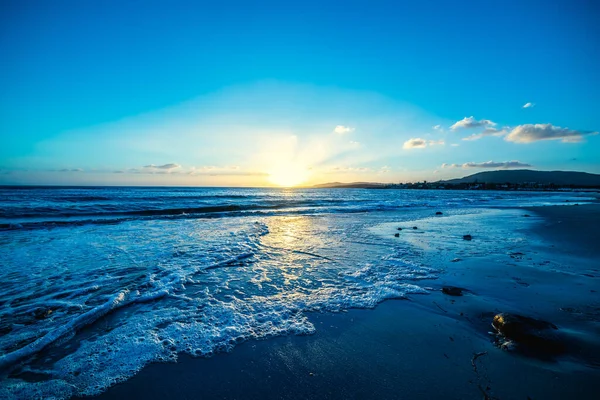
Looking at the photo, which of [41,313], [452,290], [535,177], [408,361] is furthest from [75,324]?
[535,177]

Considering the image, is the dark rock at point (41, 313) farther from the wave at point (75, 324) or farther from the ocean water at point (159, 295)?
the wave at point (75, 324)

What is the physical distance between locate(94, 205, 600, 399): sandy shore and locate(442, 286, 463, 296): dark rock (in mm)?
166

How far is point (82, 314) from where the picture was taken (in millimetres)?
4328

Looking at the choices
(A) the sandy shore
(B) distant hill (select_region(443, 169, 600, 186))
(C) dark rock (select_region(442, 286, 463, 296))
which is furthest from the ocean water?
(B) distant hill (select_region(443, 169, 600, 186))

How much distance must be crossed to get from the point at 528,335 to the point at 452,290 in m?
1.85

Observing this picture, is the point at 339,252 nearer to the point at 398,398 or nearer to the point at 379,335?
the point at 379,335

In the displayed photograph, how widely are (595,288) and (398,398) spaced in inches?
224

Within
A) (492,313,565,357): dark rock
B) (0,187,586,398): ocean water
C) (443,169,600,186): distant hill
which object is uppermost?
(443,169,600,186): distant hill

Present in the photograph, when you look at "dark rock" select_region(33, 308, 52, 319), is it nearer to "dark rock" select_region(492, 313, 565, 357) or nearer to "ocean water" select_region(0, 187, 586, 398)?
"ocean water" select_region(0, 187, 586, 398)

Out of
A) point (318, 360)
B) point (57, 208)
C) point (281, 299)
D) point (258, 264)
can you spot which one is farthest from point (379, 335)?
point (57, 208)

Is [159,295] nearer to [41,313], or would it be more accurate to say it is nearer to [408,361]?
[41,313]

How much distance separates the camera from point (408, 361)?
10.3 ft

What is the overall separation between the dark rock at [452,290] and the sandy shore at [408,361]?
0.54 feet

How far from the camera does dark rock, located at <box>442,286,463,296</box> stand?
5133 mm
